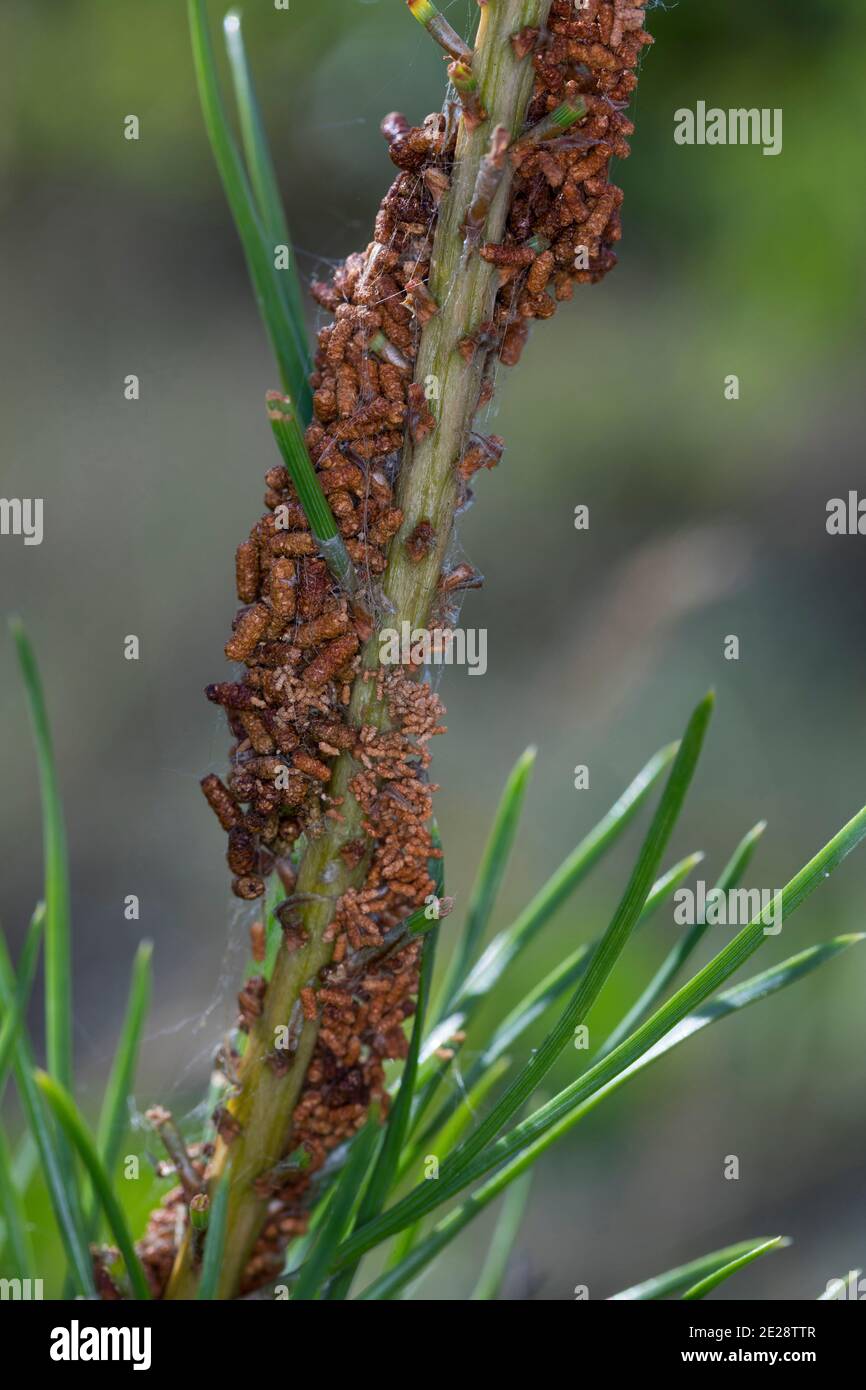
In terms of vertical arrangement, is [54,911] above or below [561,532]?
below

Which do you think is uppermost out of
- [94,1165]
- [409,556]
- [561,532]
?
[561,532]

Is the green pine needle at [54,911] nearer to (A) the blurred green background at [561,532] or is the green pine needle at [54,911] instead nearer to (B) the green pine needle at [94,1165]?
(B) the green pine needle at [94,1165]

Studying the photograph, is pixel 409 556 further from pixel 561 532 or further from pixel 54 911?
pixel 561 532

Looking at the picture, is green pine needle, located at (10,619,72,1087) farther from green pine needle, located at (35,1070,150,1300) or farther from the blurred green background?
the blurred green background

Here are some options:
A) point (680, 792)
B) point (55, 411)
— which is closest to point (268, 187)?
point (680, 792)

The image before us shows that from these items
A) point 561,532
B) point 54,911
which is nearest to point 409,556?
point 54,911
